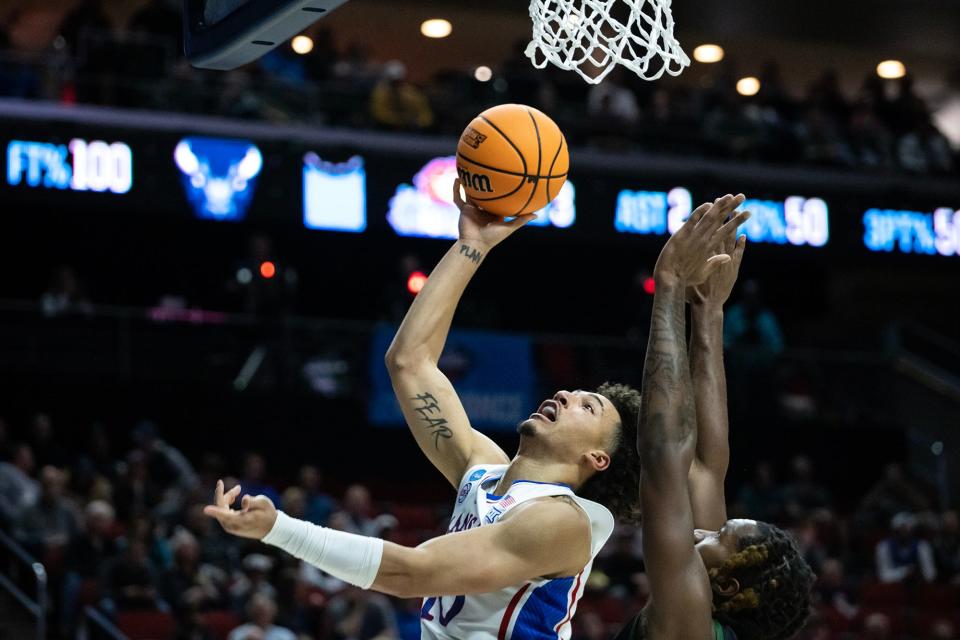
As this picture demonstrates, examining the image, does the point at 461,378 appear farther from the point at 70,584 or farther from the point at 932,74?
the point at 932,74

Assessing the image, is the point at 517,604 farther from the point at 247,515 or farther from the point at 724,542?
the point at 247,515

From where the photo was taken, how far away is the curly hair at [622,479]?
12.8 feet

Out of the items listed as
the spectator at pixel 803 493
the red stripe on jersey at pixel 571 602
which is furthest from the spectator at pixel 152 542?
the red stripe on jersey at pixel 571 602

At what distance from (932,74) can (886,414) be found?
6017mm

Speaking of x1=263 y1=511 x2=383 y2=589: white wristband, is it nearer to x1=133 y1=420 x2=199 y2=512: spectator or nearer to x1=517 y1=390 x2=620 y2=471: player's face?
x1=517 y1=390 x2=620 y2=471: player's face

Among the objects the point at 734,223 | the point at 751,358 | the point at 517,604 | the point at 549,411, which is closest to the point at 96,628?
the point at 549,411

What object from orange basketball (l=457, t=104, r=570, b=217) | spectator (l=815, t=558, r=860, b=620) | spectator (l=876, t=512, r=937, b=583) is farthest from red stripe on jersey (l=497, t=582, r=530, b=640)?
spectator (l=876, t=512, r=937, b=583)

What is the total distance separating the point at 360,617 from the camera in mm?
9875

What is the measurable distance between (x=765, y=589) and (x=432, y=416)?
1105 mm

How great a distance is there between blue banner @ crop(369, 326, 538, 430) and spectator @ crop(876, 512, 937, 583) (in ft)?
10.6

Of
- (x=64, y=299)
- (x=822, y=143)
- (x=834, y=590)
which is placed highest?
(x=822, y=143)

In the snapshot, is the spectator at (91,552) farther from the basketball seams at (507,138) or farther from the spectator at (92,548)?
the basketball seams at (507,138)

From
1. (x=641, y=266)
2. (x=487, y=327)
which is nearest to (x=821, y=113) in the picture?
(x=641, y=266)

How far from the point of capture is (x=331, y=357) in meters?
13.5
